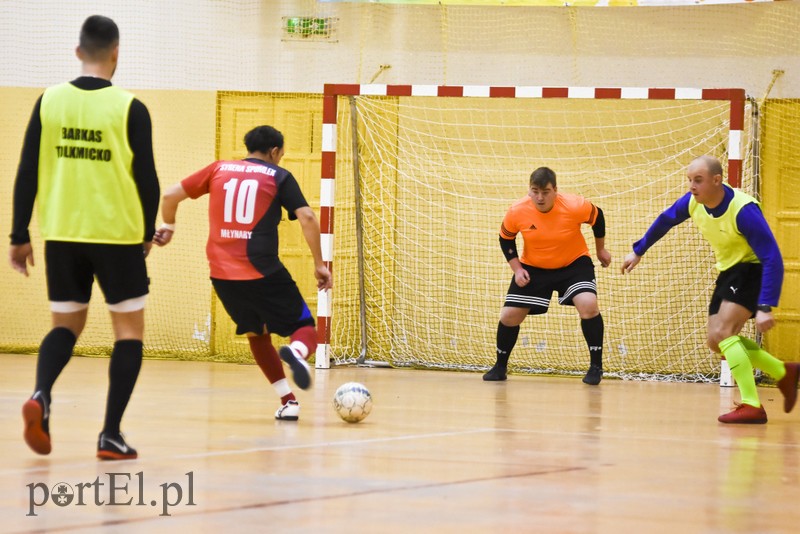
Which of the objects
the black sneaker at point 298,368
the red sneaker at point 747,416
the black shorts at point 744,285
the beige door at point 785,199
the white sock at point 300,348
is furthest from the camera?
the beige door at point 785,199

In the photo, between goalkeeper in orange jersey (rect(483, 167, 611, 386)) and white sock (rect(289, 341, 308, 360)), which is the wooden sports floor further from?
goalkeeper in orange jersey (rect(483, 167, 611, 386))

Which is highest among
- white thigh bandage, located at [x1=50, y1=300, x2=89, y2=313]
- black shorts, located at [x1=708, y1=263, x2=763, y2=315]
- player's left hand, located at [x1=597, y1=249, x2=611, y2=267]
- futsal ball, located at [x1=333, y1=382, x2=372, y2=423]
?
player's left hand, located at [x1=597, y1=249, x2=611, y2=267]

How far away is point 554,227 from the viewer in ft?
33.6

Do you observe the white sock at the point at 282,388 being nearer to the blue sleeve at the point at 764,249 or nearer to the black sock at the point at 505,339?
the blue sleeve at the point at 764,249

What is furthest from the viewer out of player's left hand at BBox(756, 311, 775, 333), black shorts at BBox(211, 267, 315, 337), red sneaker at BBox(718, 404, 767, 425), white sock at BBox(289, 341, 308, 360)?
red sneaker at BBox(718, 404, 767, 425)

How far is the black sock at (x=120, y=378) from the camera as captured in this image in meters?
4.82

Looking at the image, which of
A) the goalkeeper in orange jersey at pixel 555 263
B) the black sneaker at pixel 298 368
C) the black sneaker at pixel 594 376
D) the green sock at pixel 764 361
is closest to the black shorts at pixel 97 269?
the black sneaker at pixel 298 368

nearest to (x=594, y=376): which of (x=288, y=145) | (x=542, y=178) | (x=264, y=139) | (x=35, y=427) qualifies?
(x=542, y=178)

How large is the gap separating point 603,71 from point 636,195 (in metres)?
1.32

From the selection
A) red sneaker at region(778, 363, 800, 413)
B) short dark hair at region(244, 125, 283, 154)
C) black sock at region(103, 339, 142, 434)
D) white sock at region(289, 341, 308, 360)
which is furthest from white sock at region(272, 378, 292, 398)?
red sneaker at region(778, 363, 800, 413)

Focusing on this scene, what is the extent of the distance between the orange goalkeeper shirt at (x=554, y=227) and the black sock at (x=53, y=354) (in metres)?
5.94

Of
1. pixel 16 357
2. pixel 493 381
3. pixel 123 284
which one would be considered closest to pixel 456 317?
pixel 493 381

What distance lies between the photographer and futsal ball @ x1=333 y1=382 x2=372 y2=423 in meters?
6.45

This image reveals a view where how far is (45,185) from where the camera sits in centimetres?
489
